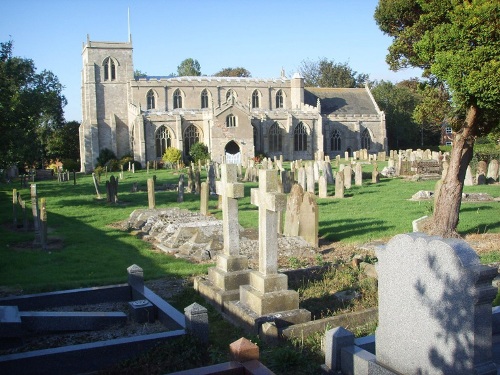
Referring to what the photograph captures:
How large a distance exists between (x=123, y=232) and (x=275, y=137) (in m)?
35.5

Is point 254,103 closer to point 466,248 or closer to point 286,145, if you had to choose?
point 286,145

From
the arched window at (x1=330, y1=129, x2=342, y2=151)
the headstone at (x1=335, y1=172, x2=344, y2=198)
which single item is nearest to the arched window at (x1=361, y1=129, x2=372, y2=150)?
the arched window at (x1=330, y1=129, x2=342, y2=151)

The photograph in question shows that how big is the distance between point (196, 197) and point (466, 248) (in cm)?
1775

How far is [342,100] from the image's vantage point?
54.6 meters

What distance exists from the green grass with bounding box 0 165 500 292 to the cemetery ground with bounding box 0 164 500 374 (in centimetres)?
2

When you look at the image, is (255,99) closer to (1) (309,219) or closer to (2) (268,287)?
(1) (309,219)

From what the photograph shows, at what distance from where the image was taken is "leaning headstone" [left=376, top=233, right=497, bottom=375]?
358cm

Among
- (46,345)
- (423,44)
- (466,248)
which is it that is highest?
(423,44)

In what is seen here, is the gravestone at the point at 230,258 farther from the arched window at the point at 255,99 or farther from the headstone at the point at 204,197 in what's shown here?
the arched window at the point at 255,99

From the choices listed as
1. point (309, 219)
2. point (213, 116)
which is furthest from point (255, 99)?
point (309, 219)

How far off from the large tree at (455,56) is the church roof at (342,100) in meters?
41.1

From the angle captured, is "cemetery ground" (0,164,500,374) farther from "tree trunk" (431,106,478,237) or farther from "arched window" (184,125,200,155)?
"arched window" (184,125,200,155)

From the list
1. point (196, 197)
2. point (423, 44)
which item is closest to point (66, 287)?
point (423, 44)

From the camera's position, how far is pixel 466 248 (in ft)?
12.0
